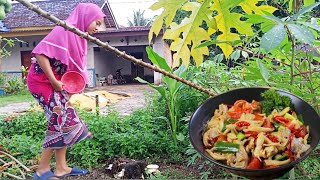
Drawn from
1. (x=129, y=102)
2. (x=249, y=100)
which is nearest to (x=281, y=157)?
(x=249, y=100)

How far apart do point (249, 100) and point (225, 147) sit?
0.16 m

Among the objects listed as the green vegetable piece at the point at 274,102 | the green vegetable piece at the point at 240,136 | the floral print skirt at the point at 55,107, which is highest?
the green vegetable piece at the point at 274,102

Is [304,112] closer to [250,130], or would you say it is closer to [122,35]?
[250,130]

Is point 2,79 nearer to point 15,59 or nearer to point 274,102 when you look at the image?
point 15,59

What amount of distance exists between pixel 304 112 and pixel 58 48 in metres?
1.40

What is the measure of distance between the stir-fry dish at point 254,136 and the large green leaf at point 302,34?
0.17 m

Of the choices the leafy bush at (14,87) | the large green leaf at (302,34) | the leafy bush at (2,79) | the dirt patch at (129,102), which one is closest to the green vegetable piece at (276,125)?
the large green leaf at (302,34)

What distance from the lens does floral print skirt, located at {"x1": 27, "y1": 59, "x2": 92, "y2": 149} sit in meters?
1.90

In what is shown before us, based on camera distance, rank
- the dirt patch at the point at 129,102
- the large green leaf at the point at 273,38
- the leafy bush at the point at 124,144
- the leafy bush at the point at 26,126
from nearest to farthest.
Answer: the large green leaf at the point at 273,38 < the leafy bush at the point at 124,144 < the leafy bush at the point at 26,126 < the dirt patch at the point at 129,102

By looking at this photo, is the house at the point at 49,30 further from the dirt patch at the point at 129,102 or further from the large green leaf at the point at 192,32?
the large green leaf at the point at 192,32

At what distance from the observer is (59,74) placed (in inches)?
75.7

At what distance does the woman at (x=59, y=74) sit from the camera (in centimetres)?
181

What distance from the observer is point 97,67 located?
36.0ft

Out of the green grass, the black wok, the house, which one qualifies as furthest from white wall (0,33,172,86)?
the black wok
